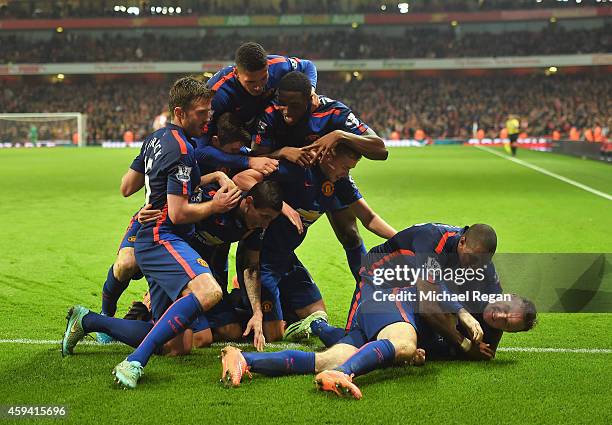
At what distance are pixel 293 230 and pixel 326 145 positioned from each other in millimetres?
835

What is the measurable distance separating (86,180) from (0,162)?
373 inches

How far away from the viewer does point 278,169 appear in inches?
240

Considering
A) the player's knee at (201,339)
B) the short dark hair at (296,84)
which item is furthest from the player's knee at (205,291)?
the short dark hair at (296,84)

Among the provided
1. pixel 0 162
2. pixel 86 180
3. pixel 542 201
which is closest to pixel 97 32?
pixel 0 162

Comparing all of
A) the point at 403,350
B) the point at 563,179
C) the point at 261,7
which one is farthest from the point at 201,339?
the point at 261,7

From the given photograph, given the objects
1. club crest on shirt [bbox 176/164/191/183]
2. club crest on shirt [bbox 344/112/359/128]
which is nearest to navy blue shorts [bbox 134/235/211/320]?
club crest on shirt [bbox 176/164/191/183]

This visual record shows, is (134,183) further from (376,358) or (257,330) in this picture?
(376,358)

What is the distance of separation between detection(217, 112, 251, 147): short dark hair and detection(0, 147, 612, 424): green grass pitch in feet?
5.56

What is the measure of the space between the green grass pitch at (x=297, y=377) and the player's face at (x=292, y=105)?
172 cm

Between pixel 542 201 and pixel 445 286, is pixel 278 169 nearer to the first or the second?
pixel 445 286

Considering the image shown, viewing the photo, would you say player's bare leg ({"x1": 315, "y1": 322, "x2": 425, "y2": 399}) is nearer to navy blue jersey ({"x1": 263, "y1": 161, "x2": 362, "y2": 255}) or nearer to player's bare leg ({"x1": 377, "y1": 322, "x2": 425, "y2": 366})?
player's bare leg ({"x1": 377, "y1": 322, "x2": 425, "y2": 366})

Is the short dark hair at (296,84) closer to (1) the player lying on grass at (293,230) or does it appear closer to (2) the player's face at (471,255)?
(1) the player lying on grass at (293,230)

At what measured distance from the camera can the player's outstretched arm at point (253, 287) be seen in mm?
5445

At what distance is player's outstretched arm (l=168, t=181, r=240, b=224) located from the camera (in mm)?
4965
